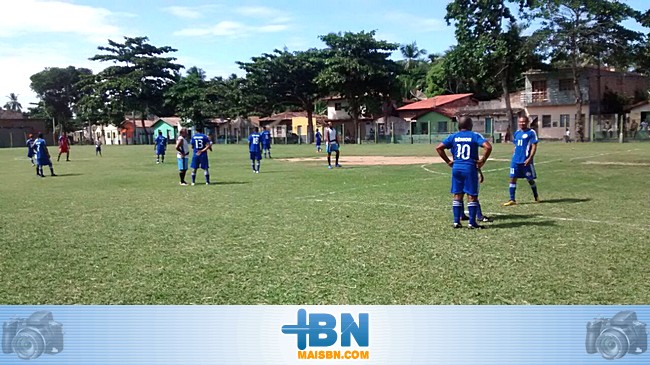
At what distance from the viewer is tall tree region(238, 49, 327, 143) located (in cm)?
6172

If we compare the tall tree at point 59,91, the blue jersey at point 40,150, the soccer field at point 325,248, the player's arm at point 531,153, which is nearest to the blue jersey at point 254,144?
the soccer field at point 325,248

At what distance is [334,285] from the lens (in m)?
5.66

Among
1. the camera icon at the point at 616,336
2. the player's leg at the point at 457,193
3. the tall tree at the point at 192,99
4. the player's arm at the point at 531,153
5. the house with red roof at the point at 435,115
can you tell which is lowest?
the camera icon at the point at 616,336

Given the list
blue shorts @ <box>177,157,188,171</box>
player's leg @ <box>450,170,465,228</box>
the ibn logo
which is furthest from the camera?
blue shorts @ <box>177,157,188,171</box>

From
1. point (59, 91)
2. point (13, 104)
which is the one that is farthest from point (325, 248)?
point (13, 104)

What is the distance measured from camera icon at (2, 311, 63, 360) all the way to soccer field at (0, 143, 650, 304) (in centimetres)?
157

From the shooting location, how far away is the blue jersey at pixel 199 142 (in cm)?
1585

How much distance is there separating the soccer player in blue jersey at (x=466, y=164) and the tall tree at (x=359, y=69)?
48.3 meters

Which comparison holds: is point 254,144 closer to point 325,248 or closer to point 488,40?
point 325,248

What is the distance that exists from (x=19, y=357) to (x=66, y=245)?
15.2 ft

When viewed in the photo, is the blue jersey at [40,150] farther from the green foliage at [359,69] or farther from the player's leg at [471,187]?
the green foliage at [359,69]

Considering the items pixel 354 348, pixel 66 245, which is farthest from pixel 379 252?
pixel 66 245

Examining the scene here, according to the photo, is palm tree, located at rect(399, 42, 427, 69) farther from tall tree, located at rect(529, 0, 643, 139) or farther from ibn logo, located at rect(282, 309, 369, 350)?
ibn logo, located at rect(282, 309, 369, 350)

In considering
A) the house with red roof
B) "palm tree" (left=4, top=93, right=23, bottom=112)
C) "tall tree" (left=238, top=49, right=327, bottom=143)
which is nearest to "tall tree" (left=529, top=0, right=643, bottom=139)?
the house with red roof
